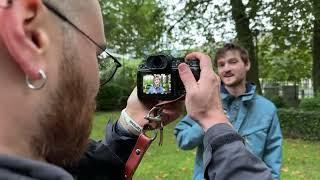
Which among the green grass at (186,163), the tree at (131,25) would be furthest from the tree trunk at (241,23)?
the green grass at (186,163)

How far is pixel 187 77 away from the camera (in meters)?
1.74

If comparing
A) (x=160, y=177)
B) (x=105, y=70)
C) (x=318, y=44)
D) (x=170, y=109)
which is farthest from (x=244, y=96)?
(x=318, y=44)

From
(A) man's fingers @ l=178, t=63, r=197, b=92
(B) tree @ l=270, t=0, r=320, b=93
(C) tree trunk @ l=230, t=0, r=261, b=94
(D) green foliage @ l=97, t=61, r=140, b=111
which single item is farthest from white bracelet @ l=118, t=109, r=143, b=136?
(D) green foliage @ l=97, t=61, r=140, b=111

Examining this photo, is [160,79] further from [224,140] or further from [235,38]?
[235,38]

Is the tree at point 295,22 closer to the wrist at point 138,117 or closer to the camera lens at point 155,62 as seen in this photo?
the camera lens at point 155,62

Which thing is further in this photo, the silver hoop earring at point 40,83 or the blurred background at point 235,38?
the blurred background at point 235,38

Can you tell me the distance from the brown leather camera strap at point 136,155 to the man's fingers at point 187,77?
0.23 metres

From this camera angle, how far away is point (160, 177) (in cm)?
750

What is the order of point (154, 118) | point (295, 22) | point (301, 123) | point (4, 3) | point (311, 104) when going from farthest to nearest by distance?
1. point (295, 22)
2. point (311, 104)
3. point (301, 123)
4. point (154, 118)
5. point (4, 3)

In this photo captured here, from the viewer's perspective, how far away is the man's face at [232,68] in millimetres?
3555

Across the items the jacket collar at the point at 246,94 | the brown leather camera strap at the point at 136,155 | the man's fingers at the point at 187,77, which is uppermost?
the man's fingers at the point at 187,77

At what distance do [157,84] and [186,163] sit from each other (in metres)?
6.62

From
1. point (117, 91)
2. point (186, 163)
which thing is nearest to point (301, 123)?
point (186, 163)

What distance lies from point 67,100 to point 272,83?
26711 mm
